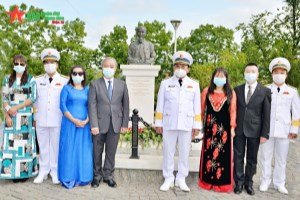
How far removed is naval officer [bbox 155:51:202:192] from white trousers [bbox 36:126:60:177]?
172cm

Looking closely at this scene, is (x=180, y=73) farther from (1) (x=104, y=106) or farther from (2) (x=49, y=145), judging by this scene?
(2) (x=49, y=145)

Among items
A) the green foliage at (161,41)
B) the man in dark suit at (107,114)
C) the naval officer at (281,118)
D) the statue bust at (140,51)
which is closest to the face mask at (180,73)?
the man in dark suit at (107,114)

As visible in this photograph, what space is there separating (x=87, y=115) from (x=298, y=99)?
342 centimetres

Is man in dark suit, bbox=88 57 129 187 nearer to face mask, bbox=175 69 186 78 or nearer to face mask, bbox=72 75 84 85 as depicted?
face mask, bbox=72 75 84 85

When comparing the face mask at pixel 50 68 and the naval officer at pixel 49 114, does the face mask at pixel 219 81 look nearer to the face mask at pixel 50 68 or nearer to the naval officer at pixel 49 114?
the naval officer at pixel 49 114

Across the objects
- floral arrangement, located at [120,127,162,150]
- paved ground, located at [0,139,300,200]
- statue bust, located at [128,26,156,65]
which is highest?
statue bust, located at [128,26,156,65]

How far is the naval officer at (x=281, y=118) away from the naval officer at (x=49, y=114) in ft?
11.3

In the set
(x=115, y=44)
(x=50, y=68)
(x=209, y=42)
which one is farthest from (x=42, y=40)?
(x=50, y=68)

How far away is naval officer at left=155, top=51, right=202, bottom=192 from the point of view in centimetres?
621

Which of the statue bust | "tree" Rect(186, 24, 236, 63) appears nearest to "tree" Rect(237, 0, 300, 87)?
"tree" Rect(186, 24, 236, 63)

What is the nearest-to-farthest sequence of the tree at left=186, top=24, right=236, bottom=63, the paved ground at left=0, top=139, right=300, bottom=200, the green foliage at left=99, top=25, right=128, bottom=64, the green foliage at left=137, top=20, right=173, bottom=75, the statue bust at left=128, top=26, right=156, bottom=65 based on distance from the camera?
1. the paved ground at left=0, top=139, right=300, bottom=200
2. the statue bust at left=128, top=26, right=156, bottom=65
3. the green foliage at left=99, top=25, right=128, bottom=64
4. the green foliage at left=137, top=20, right=173, bottom=75
5. the tree at left=186, top=24, right=236, bottom=63

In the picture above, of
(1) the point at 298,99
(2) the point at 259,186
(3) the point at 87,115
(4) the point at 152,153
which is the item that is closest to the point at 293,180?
(2) the point at 259,186

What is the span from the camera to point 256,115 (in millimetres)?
6219

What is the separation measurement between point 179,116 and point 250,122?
1.11 meters
